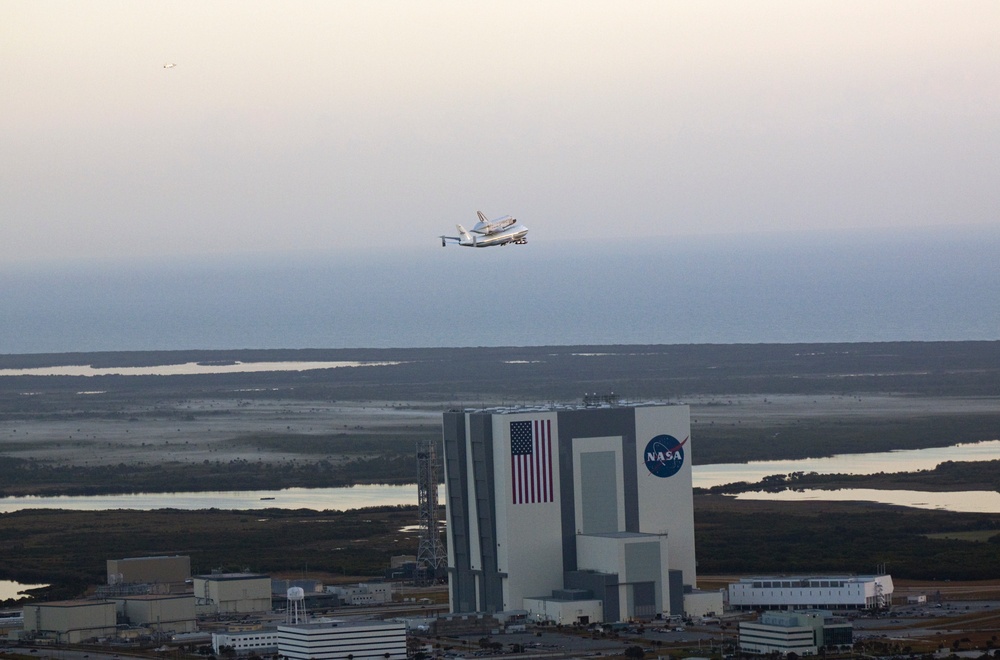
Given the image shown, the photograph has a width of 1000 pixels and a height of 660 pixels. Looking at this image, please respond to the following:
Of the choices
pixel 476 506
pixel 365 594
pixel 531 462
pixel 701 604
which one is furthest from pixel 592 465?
pixel 365 594

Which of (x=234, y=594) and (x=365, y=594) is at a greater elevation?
(x=234, y=594)

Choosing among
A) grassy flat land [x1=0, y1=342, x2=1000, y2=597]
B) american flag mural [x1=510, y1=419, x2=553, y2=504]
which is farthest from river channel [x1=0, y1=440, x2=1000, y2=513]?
american flag mural [x1=510, y1=419, x2=553, y2=504]

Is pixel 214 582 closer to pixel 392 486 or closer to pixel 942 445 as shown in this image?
pixel 392 486

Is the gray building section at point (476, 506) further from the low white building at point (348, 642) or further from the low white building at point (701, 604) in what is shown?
the low white building at point (348, 642)

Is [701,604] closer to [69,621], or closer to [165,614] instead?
[165,614]

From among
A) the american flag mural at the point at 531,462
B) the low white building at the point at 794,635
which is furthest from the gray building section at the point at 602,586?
the low white building at the point at 794,635

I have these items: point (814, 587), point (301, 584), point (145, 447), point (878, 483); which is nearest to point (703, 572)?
point (814, 587)
